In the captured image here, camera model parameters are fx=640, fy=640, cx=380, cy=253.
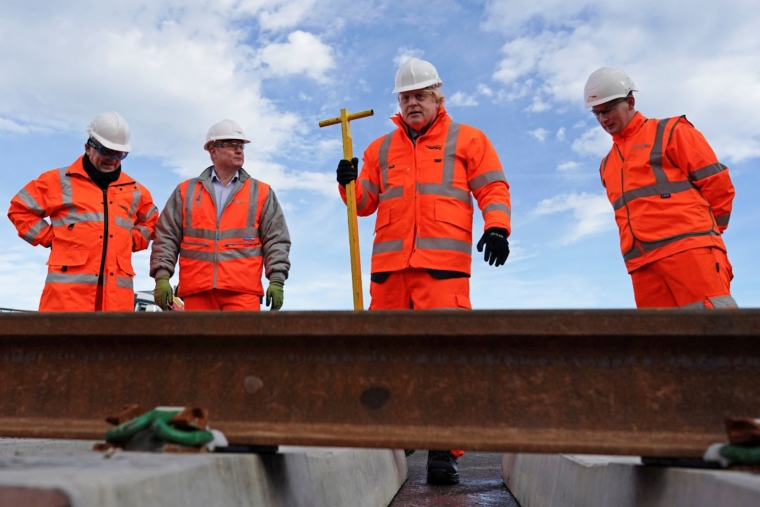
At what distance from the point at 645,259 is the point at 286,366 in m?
2.84

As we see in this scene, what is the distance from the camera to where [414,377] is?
212 centimetres

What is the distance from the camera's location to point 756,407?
1.97 metres

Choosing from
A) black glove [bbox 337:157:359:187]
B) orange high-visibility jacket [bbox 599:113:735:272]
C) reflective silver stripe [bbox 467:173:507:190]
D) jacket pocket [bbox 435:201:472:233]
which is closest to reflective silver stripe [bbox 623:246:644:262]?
orange high-visibility jacket [bbox 599:113:735:272]

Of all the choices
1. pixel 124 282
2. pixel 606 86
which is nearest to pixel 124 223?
pixel 124 282

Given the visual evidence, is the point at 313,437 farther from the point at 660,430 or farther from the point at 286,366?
the point at 660,430

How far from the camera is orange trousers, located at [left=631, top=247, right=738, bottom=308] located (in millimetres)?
3797

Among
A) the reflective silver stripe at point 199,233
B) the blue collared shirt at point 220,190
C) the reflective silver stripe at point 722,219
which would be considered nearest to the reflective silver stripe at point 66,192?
the reflective silver stripe at point 199,233

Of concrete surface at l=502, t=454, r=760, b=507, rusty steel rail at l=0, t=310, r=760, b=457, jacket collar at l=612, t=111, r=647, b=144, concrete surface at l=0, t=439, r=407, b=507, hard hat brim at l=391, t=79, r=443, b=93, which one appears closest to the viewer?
concrete surface at l=0, t=439, r=407, b=507

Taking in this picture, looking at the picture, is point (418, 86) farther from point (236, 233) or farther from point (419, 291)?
point (236, 233)

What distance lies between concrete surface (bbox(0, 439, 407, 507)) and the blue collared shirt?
2.50m

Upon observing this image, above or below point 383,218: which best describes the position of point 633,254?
below

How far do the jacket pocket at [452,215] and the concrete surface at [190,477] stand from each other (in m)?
1.70

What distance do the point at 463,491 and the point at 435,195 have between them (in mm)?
1828

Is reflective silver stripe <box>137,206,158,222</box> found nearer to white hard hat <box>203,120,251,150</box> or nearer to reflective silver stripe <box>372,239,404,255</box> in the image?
white hard hat <box>203,120,251,150</box>
